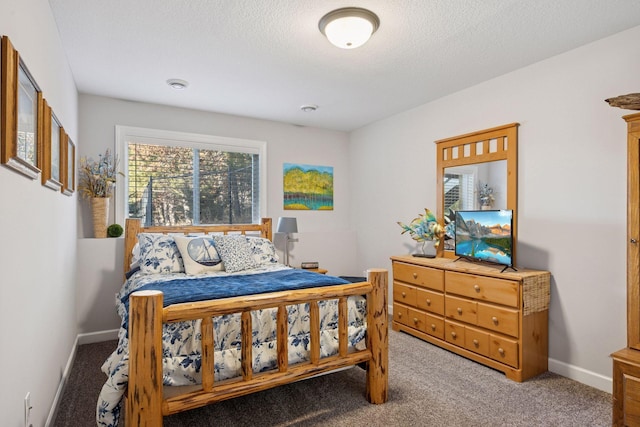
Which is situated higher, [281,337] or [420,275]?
[420,275]

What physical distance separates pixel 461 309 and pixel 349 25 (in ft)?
7.69

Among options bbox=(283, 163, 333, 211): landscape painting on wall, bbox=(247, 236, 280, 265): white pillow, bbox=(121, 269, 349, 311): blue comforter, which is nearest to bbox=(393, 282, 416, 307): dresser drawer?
bbox=(121, 269, 349, 311): blue comforter

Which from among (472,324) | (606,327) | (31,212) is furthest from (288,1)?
(606,327)

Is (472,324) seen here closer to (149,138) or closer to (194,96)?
(194,96)

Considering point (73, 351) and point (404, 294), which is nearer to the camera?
point (73, 351)

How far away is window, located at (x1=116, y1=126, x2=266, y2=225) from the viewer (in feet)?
12.6

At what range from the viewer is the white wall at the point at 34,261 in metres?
1.32

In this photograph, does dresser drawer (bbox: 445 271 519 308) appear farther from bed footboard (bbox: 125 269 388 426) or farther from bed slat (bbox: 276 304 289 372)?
bed slat (bbox: 276 304 289 372)

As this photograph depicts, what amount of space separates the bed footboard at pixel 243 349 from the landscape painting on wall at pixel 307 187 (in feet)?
8.43

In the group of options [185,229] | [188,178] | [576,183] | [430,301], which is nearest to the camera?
[576,183]

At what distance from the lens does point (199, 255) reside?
10.7 ft

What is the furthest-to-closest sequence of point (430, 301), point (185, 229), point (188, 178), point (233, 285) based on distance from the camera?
1. point (188, 178)
2. point (185, 229)
3. point (430, 301)
4. point (233, 285)

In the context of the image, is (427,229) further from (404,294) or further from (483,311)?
(483,311)

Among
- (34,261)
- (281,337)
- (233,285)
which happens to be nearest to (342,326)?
(281,337)
